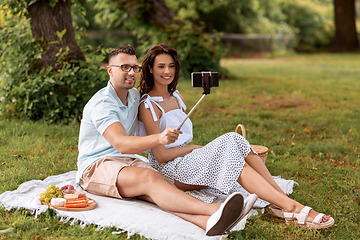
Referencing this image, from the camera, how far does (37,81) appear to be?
5.39 m

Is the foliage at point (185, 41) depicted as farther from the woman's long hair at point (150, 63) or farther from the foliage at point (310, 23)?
the foliage at point (310, 23)

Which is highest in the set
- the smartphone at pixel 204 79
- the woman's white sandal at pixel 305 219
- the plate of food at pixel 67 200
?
the smartphone at pixel 204 79

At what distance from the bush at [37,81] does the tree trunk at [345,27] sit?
657 inches

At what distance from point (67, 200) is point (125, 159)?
56 centimetres

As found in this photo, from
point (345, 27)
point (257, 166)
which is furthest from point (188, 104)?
point (345, 27)

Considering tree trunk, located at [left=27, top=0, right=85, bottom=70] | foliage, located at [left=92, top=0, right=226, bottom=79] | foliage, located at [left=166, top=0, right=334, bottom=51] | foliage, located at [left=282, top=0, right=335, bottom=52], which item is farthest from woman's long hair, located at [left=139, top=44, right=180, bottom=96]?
foliage, located at [left=282, top=0, right=335, bottom=52]

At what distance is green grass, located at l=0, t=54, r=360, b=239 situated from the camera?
9.04ft

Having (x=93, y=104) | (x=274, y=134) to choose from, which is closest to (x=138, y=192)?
(x=93, y=104)

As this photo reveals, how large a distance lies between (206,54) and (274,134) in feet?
14.4

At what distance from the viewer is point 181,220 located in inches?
108

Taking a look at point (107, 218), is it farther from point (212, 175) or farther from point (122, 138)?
point (212, 175)

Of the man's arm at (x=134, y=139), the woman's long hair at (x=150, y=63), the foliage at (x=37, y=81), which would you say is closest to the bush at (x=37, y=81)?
the foliage at (x=37, y=81)

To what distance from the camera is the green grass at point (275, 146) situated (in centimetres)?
275

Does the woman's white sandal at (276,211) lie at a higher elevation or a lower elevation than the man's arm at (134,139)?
lower
